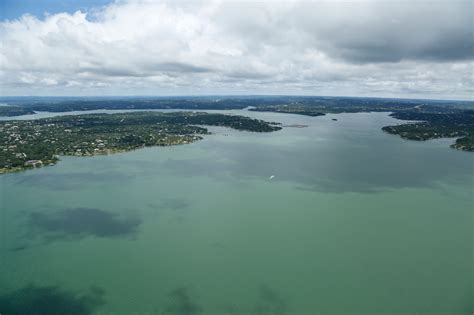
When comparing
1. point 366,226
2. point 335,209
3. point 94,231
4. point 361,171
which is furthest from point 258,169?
point 94,231

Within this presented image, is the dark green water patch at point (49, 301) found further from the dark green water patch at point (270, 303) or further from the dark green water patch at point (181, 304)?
the dark green water patch at point (270, 303)

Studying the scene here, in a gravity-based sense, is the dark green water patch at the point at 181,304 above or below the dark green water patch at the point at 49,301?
below

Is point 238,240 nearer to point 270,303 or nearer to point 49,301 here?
point 270,303

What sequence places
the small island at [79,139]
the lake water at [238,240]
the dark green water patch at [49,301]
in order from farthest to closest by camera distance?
the small island at [79,139], the lake water at [238,240], the dark green water patch at [49,301]

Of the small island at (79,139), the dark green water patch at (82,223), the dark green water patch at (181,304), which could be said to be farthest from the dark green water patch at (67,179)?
the dark green water patch at (181,304)

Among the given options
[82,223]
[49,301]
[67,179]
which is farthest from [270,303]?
[67,179]

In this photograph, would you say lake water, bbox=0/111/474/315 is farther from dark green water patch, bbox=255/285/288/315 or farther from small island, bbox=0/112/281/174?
small island, bbox=0/112/281/174
